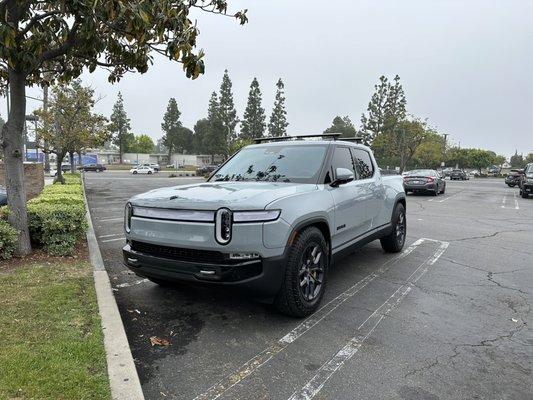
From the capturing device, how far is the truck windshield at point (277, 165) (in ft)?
15.8

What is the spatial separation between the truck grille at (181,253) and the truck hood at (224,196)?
400 millimetres

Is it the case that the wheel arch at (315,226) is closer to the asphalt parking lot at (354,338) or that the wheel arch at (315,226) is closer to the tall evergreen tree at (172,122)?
the asphalt parking lot at (354,338)

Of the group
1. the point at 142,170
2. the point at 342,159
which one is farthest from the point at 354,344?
the point at 142,170

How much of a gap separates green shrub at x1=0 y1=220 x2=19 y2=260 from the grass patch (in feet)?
1.33

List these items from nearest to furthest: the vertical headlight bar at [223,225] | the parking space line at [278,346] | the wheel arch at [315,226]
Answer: the parking space line at [278,346] < the vertical headlight bar at [223,225] < the wheel arch at [315,226]

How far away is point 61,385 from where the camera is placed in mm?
2684

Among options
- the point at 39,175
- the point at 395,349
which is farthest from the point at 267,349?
the point at 39,175

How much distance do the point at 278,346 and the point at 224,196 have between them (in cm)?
143

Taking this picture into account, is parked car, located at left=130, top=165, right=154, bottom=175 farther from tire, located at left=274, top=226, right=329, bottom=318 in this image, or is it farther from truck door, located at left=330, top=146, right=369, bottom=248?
tire, located at left=274, top=226, right=329, bottom=318

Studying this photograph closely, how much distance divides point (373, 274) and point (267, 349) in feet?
9.19

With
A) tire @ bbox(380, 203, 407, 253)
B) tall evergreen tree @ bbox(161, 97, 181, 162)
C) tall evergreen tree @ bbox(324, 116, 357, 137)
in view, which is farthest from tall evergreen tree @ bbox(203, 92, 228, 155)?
tire @ bbox(380, 203, 407, 253)

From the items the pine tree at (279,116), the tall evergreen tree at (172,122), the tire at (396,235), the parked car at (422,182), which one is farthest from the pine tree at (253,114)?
the tire at (396,235)

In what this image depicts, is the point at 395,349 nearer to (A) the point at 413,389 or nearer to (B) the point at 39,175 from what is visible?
(A) the point at 413,389

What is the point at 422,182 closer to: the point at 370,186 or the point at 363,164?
the point at 363,164
